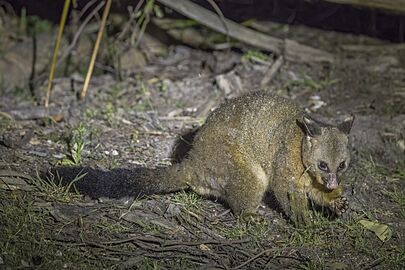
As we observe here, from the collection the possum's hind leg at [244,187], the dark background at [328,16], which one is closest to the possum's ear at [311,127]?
the possum's hind leg at [244,187]

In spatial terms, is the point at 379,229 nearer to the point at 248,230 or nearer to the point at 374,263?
the point at 374,263

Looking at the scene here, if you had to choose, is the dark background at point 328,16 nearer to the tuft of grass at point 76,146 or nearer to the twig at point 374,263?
the tuft of grass at point 76,146

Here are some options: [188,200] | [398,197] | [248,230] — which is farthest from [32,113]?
[398,197]

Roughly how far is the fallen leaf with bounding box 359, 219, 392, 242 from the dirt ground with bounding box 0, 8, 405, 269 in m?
0.01

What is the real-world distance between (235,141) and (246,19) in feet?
11.9

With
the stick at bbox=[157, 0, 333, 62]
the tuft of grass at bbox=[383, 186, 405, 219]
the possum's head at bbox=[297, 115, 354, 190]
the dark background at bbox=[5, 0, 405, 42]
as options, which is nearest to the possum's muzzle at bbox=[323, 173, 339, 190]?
the possum's head at bbox=[297, 115, 354, 190]

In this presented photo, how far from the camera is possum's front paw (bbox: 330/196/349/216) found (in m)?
5.27

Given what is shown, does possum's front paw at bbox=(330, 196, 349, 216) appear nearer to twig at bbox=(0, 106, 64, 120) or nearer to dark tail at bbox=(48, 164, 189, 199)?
dark tail at bbox=(48, 164, 189, 199)

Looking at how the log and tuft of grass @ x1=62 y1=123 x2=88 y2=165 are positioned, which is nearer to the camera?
tuft of grass @ x1=62 y1=123 x2=88 y2=165

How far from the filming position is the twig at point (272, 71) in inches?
318

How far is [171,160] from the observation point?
625 centimetres

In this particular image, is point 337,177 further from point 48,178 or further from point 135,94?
point 135,94

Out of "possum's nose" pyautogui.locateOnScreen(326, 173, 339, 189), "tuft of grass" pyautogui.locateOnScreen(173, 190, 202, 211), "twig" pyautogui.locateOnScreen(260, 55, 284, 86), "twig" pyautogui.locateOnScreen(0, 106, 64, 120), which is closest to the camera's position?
"possum's nose" pyautogui.locateOnScreen(326, 173, 339, 189)

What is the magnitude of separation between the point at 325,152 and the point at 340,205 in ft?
1.56
